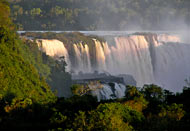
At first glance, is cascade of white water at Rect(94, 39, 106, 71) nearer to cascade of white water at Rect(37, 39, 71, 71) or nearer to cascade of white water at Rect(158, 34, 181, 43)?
cascade of white water at Rect(37, 39, 71, 71)

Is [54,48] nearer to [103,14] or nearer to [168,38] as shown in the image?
[168,38]

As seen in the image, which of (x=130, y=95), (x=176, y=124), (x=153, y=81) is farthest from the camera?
(x=153, y=81)

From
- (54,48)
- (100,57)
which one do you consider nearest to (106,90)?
(54,48)

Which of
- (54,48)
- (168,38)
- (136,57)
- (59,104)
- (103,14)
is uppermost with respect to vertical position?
(103,14)

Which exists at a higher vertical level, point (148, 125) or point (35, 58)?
point (35, 58)

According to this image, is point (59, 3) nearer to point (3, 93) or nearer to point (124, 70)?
point (124, 70)

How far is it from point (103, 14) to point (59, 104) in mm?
73267

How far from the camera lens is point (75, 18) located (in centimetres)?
8506

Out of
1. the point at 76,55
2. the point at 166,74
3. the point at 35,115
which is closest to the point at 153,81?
the point at 166,74

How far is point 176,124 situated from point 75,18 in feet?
235

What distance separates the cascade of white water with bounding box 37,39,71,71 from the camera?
1517 inches

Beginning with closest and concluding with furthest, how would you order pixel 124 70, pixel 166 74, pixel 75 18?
pixel 124 70 < pixel 166 74 < pixel 75 18

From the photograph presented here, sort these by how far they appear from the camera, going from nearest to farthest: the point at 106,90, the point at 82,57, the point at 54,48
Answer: the point at 106,90 < the point at 54,48 < the point at 82,57

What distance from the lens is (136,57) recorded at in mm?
49938
